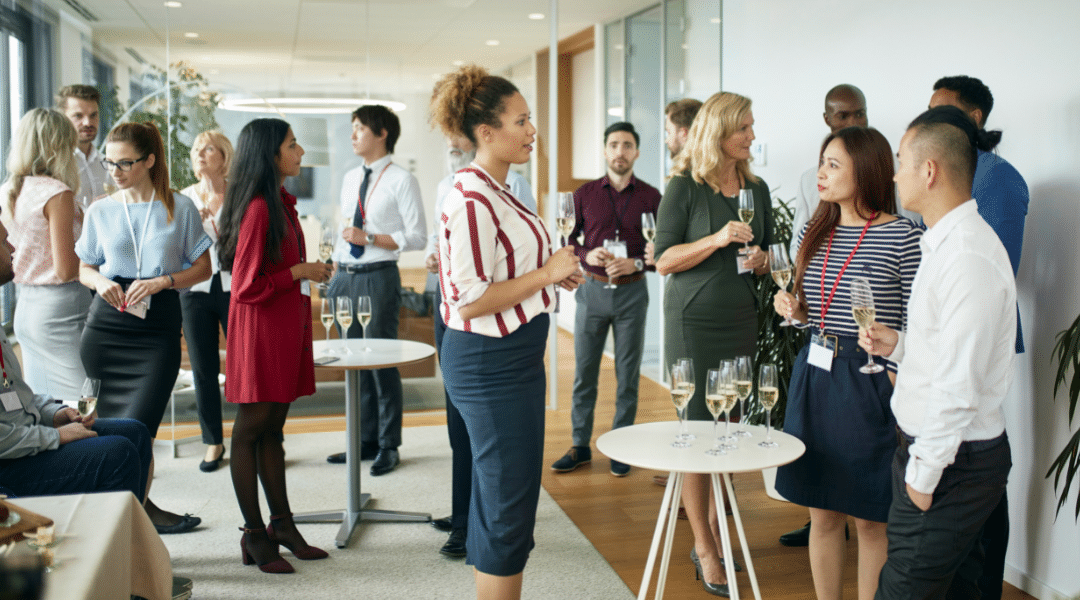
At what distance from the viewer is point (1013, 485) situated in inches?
128

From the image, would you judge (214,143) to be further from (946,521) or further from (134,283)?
(946,521)

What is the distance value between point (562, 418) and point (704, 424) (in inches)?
130

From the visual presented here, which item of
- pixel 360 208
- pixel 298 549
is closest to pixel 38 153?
pixel 360 208

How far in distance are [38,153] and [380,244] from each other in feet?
5.26

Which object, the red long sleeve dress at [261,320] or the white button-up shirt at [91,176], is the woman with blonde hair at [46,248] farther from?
the red long sleeve dress at [261,320]

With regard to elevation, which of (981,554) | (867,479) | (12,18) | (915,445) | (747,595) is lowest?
(747,595)

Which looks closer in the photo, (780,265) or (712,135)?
(780,265)

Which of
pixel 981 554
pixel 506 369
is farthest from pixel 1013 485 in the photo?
pixel 506 369

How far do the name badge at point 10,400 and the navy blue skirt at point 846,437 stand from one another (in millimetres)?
2278

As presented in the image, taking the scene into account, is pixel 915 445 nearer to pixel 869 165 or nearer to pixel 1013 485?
pixel 869 165

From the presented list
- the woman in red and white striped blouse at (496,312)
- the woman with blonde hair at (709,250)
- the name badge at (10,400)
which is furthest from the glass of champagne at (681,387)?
the name badge at (10,400)

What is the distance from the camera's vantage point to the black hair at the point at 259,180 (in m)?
3.07

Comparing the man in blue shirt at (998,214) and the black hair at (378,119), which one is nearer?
the man in blue shirt at (998,214)

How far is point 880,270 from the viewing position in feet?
7.75
